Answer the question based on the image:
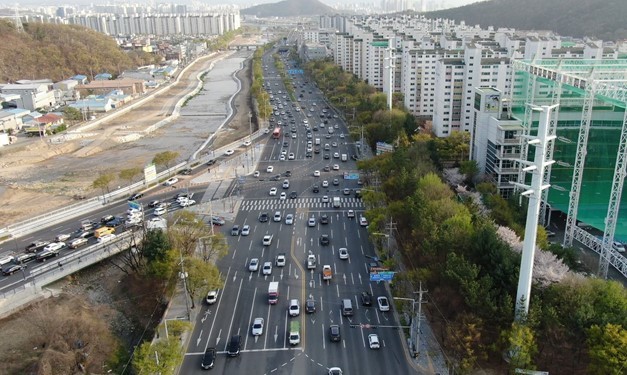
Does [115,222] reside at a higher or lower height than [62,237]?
higher

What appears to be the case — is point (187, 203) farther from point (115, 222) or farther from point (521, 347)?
point (521, 347)

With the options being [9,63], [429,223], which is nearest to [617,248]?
[429,223]

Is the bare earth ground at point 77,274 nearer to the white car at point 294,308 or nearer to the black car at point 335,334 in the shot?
the white car at point 294,308

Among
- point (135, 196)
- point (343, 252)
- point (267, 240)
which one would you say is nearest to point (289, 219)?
point (267, 240)

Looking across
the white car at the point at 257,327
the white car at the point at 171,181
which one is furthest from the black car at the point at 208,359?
the white car at the point at 171,181

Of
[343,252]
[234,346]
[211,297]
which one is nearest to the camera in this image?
[234,346]

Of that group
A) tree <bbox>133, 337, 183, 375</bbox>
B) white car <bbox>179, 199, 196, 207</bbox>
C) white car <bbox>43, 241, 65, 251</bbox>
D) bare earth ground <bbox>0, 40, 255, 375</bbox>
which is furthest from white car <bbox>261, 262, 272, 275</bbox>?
white car <bbox>43, 241, 65, 251</bbox>

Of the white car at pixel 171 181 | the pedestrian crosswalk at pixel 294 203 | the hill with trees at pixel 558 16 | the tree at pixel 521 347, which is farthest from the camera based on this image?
the hill with trees at pixel 558 16
